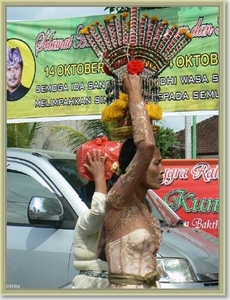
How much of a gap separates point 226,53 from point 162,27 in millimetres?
1016

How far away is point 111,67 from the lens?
10.9 ft

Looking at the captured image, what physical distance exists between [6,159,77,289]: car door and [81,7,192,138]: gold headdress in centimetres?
164

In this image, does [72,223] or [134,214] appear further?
[72,223]

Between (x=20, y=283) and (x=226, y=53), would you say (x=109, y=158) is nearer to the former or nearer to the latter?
(x=226, y=53)

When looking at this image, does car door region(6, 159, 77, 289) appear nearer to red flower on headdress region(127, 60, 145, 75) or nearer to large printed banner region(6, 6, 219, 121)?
red flower on headdress region(127, 60, 145, 75)

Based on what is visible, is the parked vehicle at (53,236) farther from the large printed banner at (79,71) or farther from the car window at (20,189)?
the large printed banner at (79,71)

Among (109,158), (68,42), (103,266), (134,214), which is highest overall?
(68,42)

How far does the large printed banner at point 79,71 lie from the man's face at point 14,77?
3 cm

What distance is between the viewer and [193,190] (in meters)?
7.46

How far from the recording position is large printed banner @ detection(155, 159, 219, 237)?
7.29 meters

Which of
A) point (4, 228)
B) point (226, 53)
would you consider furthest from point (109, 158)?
point (4, 228)

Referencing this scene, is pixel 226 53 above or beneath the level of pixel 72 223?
above

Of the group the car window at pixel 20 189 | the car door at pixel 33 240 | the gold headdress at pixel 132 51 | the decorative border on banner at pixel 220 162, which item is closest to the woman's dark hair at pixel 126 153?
the gold headdress at pixel 132 51

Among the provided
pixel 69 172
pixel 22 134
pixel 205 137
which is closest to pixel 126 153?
pixel 69 172
